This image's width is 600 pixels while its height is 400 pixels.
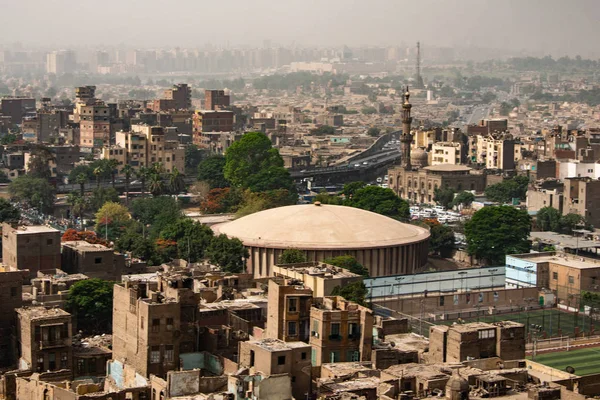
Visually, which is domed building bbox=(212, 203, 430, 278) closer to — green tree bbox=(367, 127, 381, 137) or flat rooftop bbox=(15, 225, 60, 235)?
flat rooftop bbox=(15, 225, 60, 235)

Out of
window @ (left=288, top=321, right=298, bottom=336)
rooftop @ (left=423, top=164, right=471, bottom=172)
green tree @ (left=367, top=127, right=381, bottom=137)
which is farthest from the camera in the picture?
green tree @ (left=367, top=127, right=381, bottom=137)

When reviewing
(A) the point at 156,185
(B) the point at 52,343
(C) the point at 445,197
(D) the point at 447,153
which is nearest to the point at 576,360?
(B) the point at 52,343

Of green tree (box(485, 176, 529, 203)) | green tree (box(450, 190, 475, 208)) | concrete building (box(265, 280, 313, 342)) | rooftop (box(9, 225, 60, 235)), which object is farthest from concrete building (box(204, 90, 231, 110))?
concrete building (box(265, 280, 313, 342))

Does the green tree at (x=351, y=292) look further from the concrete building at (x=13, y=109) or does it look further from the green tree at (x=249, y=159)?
the concrete building at (x=13, y=109)

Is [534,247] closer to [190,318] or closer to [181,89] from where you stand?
[190,318]

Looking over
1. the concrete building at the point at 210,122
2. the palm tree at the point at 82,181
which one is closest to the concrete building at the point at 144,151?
the palm tree at the point at 82,181

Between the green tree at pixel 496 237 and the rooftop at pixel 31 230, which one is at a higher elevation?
the rooftop at pixel 31 230

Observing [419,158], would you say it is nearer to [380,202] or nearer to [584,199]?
[584,199]
